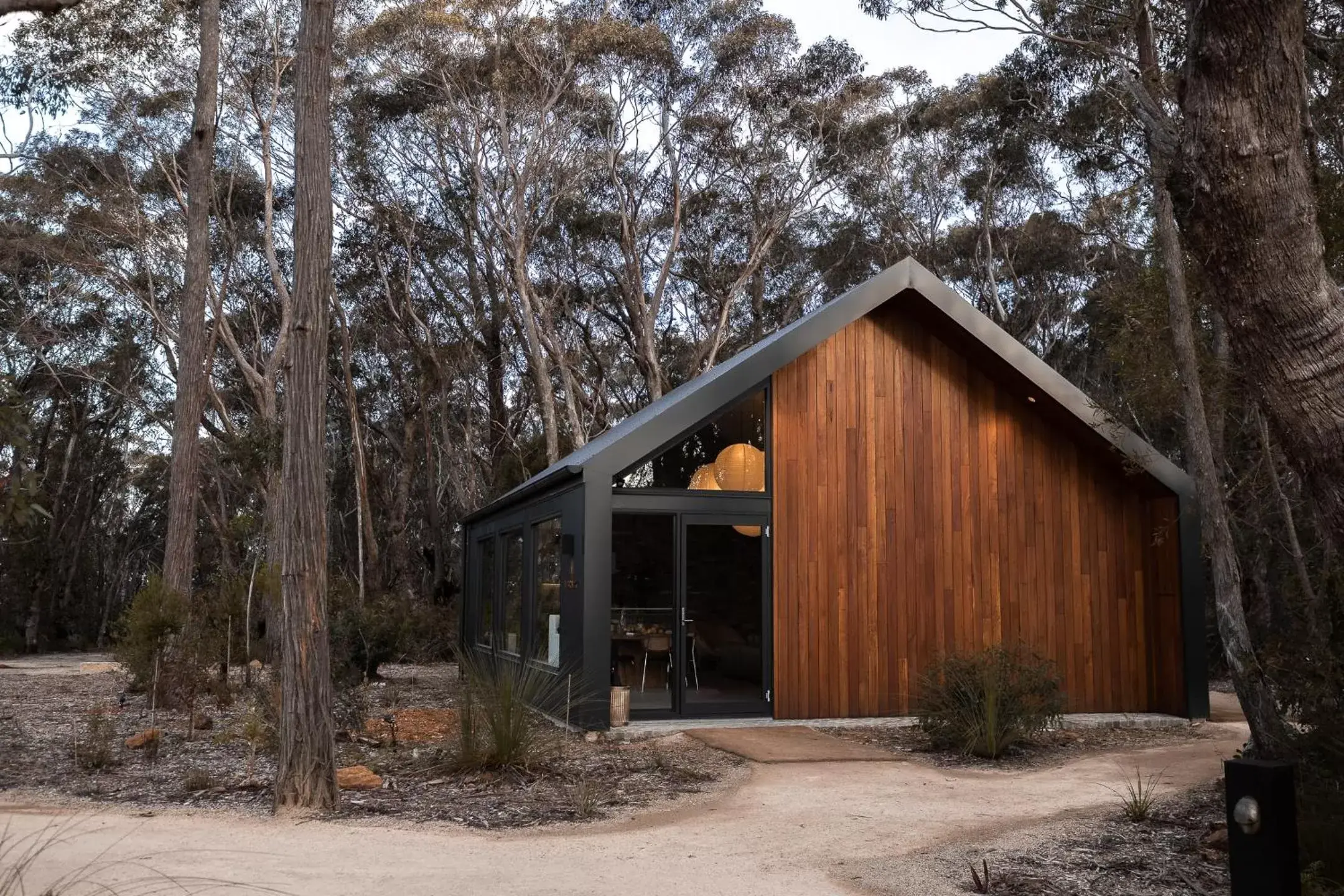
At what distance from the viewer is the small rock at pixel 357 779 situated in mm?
5895

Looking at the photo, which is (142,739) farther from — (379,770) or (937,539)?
(937,539)

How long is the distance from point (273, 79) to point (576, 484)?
14.3 meters

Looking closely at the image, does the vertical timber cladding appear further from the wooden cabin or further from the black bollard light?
the black bollard light

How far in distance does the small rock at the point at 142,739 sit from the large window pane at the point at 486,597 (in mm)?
4511

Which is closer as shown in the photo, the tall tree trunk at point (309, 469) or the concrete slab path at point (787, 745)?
the tall tree trunk at point (309, 469)

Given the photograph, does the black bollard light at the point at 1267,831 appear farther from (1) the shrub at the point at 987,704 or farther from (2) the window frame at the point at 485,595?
(2) the window frame at the point at 485,595

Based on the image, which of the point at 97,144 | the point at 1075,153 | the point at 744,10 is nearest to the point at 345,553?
the point at 97,144

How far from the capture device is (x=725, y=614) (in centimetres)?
842

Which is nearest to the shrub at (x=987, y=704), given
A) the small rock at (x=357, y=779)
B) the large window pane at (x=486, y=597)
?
the small rock at (x=357, y=779)

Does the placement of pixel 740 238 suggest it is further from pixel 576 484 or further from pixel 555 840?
pixel 555 840

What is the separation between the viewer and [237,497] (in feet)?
83.4

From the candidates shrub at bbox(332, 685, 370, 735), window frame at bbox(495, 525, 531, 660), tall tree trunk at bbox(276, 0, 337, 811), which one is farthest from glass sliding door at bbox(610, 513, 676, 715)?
tall tree trunk at bbox(276, 0, 337, 811)

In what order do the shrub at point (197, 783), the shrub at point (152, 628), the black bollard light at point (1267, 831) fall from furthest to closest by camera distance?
the shrub at point (152, 628)
the shrub at point (197, 783)
the black bollard light at point (1267, 831)

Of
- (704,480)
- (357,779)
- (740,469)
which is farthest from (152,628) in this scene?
(740,469)
